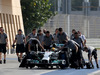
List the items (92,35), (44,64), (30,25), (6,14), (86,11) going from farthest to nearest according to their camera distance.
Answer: (86,11) < (92,35) < (30,25) < (6,14) < (44,64)

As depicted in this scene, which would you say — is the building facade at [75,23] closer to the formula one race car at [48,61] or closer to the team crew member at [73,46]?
the team crew member at [73,46]

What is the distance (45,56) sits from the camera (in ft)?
64.6

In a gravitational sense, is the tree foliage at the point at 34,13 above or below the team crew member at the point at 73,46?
above

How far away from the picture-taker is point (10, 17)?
1409 inches

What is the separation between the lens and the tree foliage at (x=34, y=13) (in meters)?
44.8

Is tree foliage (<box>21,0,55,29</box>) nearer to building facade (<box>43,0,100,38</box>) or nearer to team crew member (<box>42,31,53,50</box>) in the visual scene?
building facade (<box>43,0,100,38</box>)

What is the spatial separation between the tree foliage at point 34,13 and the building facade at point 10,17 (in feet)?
24.4

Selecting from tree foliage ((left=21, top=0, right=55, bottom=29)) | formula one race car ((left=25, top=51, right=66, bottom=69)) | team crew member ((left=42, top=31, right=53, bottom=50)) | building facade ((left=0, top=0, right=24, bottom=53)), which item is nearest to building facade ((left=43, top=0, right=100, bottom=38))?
tree foliage ((left=21, top=0, right=55, bottom=29))

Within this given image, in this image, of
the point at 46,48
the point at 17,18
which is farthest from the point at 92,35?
the point at 46,48

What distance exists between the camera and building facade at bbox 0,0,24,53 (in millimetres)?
34500

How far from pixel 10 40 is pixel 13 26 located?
141 centimetres

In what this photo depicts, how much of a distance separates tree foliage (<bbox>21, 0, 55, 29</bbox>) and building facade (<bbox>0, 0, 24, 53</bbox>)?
24.4 feet

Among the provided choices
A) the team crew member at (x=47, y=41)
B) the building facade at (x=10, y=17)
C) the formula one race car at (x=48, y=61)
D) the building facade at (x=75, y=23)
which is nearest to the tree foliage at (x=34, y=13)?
the building facade at (x=75, y=23)

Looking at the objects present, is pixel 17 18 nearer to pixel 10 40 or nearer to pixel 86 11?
pixel 10 40
